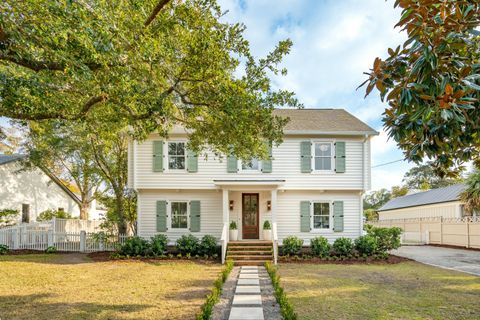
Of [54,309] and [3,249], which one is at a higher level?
[54,309]

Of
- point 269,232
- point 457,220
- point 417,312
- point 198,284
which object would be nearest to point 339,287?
point 417,312

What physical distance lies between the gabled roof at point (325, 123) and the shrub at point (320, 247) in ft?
14.8

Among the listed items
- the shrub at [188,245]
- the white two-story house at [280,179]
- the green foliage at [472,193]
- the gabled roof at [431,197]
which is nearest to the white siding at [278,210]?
the white two-story house at [280,179]

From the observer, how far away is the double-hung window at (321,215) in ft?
46.6

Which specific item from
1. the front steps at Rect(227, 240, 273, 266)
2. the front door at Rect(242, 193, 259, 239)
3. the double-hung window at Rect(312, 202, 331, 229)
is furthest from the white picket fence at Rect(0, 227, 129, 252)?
the double-hung window at Rect(312, 202, 331, 229)

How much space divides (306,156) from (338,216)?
2.95 m

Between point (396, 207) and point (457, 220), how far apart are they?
1218 cm

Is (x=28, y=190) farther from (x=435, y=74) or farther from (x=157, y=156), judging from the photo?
(x=435, y=74)

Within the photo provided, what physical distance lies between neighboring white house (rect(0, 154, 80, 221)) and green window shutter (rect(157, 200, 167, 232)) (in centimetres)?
1021

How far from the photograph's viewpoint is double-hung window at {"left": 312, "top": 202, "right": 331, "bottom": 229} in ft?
46.6

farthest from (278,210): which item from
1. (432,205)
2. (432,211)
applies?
(432,211)

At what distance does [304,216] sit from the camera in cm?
1411

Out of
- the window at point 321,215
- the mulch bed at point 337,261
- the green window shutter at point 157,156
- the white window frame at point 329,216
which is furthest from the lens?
the window at point 321,215

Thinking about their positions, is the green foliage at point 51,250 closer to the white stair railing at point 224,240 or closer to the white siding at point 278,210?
the white siding at point 278,210
